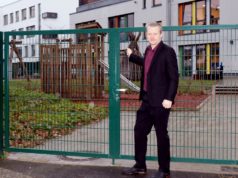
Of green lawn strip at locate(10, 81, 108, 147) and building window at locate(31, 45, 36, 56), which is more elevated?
building window at locate(31, 45, 36, 56)

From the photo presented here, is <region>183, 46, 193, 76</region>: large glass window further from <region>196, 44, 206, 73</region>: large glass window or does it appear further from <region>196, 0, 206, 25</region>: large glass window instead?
<region>196, 0, 206, 25</region>: large glass window

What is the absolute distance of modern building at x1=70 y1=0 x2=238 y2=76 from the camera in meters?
5.82

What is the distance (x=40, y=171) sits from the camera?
5984mm

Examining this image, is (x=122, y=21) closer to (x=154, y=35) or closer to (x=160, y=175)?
(x=154, y=35)

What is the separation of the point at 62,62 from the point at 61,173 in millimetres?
1681

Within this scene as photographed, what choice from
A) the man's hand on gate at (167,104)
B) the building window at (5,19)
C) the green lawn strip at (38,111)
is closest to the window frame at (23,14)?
the building window at (5,19)

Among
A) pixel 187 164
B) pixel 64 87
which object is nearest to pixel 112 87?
pixel 64 87

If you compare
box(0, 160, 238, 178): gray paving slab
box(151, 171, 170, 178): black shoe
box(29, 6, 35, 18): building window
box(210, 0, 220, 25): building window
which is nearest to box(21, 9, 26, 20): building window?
box(29, 6, 35, 18): building window

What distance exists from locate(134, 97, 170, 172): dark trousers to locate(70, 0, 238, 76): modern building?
0.87m

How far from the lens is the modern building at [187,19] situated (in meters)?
5.82

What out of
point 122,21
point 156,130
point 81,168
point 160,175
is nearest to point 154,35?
point 156,130

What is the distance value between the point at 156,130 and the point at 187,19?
29.1 m

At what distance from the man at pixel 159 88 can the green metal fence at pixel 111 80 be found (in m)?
0.53

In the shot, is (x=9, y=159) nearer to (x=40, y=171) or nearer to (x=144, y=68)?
(x=40, y=171)
